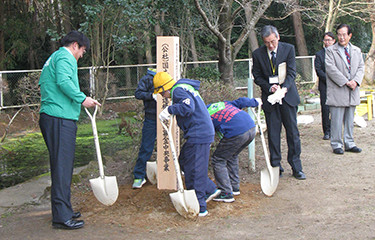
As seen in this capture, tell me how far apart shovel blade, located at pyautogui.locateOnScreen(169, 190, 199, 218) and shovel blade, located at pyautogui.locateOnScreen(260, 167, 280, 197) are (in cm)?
107

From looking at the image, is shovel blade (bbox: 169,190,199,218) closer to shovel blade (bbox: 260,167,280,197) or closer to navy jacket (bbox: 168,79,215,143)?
navy jacket (bbox: 168,79,215,143)

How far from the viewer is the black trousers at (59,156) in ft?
13.9

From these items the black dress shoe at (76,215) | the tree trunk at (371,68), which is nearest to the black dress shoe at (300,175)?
the black dress shoe at (76,215)

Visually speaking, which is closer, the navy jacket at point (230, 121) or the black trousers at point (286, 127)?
the navy jacket at point (230, 121)

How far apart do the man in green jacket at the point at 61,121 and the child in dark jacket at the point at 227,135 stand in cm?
135

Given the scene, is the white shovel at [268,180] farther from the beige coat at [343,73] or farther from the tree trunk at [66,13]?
the tree trunk at [66,13]

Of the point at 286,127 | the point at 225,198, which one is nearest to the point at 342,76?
the point at 286,127

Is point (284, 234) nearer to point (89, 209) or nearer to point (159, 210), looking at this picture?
point (159, 210)

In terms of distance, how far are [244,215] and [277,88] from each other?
1803mm

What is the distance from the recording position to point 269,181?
16.8ft

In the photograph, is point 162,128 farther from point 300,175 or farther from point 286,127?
point 300,175

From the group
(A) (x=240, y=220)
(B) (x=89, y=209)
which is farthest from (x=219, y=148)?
(B) (x=89, y=209)

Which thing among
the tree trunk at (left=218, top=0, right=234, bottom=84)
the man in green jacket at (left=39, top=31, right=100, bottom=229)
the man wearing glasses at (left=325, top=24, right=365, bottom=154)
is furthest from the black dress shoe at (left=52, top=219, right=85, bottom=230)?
the tree trunk at (left=218, top=0, right=234, bottom=84)

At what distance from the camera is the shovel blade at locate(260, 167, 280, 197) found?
5066 mm
